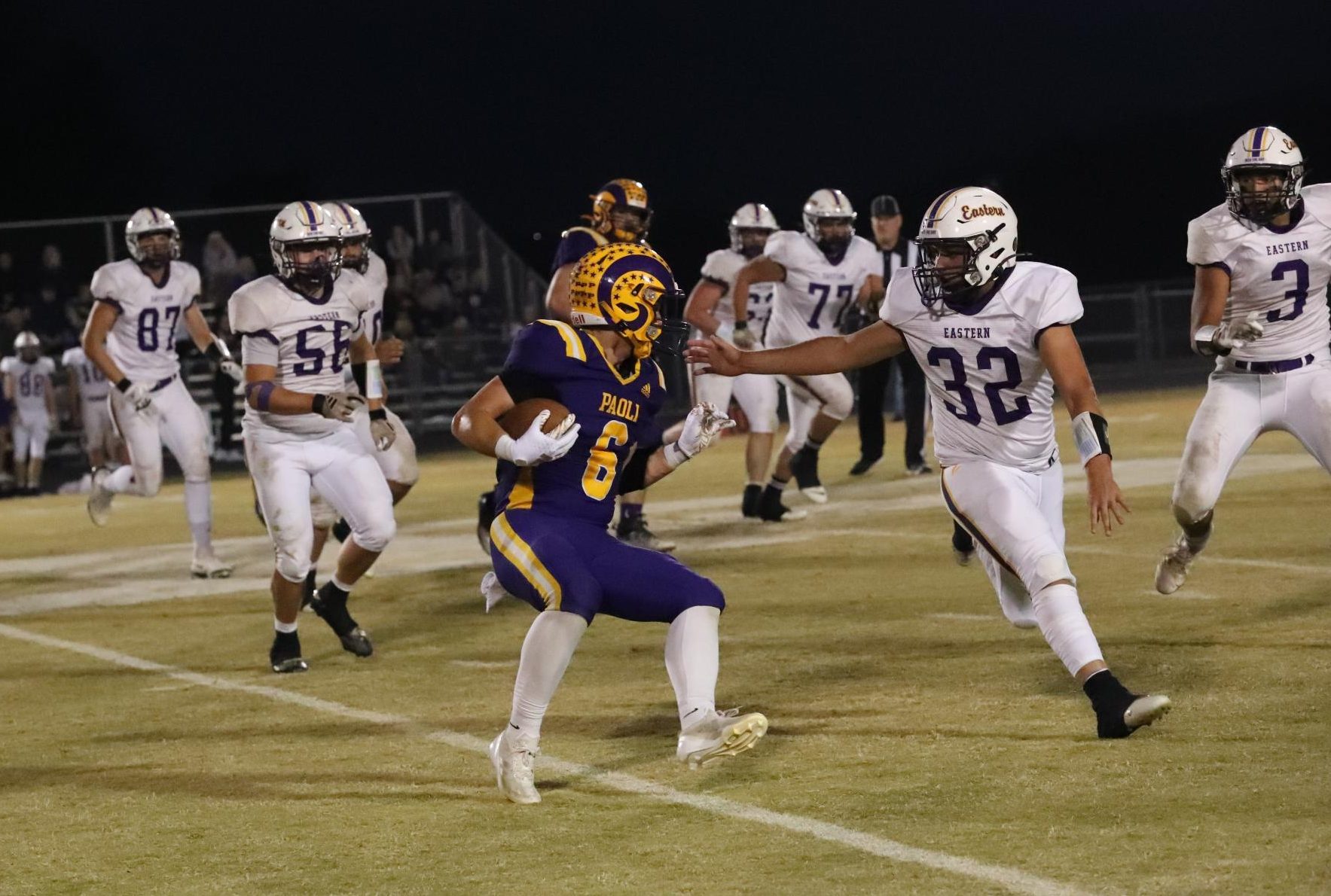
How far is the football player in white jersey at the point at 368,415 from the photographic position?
26.3ft

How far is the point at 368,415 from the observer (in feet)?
26.2

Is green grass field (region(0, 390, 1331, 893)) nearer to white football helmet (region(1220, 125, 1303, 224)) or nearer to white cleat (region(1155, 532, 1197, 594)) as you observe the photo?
white cleat (region(1155, 532, 1197, 594))

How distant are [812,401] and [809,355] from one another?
19.0 feet

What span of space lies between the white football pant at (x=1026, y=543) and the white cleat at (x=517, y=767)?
5.18 feet

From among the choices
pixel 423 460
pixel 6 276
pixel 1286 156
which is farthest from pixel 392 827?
pixel 6 276

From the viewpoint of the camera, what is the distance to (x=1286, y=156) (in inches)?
262

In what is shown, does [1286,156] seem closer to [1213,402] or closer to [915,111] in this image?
[1213,402]

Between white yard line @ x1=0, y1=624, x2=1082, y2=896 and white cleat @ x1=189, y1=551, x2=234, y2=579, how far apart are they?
9.12 ft

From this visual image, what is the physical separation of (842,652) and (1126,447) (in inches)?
329

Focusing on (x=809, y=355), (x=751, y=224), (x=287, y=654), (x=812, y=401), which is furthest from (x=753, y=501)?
(x=809, y=355)

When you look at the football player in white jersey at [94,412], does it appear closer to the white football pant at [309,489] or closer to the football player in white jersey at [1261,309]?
the white football pant at [309,489]

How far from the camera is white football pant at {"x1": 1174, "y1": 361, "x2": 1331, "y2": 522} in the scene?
672cm

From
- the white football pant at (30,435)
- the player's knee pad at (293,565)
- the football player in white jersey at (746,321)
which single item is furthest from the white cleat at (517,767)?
the white football pant at (30,435)

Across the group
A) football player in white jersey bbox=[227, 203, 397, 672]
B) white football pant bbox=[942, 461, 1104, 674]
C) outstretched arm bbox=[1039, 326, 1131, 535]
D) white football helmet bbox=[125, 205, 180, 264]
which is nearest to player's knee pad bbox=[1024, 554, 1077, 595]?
white football pant bbox=[942, 461, 1104, 674]
